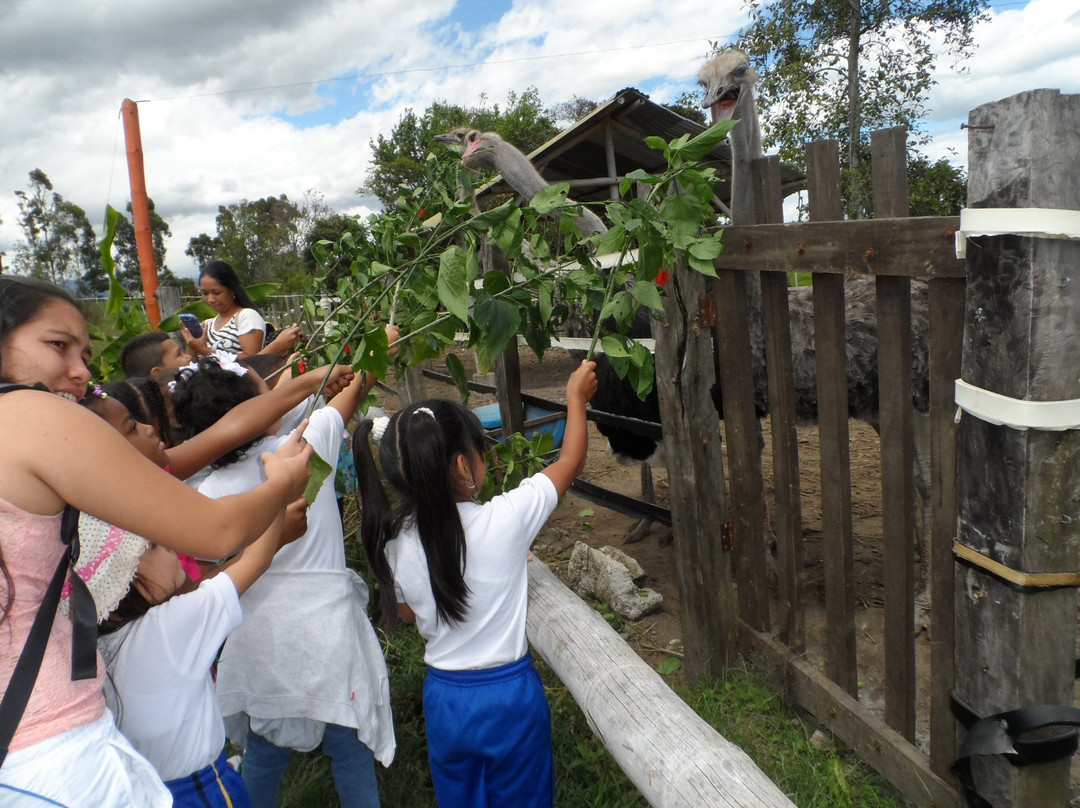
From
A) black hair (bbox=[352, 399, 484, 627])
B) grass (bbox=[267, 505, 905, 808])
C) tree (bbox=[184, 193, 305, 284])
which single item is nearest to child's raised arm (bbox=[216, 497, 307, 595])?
black hair (bbox=[352, 399, 484, 627])

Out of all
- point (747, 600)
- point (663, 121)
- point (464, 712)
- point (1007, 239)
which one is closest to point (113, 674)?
point (464, 712)

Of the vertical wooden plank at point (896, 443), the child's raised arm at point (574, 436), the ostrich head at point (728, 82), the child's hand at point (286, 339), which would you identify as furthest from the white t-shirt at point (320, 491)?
the ostrich head at point (728, 82)

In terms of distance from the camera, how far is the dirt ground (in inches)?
125

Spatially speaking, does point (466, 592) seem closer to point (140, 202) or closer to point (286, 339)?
→ point (286, 339)

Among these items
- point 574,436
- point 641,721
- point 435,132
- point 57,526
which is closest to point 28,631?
point 57,526

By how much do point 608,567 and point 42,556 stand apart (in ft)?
9.31

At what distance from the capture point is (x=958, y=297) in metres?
1.67

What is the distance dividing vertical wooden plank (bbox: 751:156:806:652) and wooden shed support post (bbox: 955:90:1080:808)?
0.77 meters

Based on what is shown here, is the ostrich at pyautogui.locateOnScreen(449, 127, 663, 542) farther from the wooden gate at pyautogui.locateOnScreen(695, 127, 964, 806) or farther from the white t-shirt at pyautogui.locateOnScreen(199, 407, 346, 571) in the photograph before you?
the white t-shirt at pyautogui.locateOnScreen(199, 407, 346, 571)

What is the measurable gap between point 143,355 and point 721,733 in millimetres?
2604

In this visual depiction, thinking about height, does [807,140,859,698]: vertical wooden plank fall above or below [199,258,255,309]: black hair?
below

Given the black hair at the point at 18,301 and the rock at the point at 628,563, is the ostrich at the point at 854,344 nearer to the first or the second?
the rock at the point at 628,563

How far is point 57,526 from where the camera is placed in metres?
1.19

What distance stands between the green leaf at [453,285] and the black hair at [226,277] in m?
2.75
